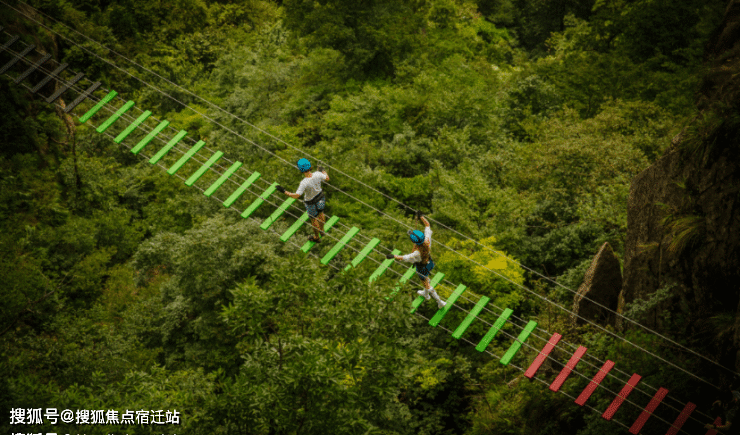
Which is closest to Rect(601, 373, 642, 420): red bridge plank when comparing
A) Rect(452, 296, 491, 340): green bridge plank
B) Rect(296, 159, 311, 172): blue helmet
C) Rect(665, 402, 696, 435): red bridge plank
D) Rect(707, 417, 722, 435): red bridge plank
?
Rect(665, 402, 696, 435): red bridge plank

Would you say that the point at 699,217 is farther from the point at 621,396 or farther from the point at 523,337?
the point at 523,337

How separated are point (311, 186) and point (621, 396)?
6369 mm

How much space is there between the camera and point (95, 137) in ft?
70.9

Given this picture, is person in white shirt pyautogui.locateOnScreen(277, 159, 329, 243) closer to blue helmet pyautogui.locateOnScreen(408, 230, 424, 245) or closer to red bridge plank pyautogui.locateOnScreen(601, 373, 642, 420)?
blue helmet pyautogui.locateOnScreen(408, 230, 424, 245)

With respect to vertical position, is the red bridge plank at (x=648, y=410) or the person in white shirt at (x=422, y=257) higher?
the person in white shirt at (x=422, y=257)

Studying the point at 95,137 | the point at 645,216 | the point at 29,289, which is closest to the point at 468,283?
the point at 645,216

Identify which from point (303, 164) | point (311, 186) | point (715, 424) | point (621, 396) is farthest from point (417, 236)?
point (715, 424)

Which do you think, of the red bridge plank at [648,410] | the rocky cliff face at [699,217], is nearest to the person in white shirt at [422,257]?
the red bridge plank at [648,410]

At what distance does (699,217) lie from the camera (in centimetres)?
848

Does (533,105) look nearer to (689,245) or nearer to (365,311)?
(689,245)

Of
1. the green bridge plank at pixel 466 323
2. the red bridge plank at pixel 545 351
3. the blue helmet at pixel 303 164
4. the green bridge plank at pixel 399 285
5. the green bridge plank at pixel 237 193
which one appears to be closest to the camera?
the red bridge plank at pixel 545 351

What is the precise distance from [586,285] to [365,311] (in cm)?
533

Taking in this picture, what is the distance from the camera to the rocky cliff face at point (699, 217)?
316 inches

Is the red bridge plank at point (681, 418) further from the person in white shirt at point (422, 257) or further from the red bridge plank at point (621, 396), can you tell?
the person in white shirt at point (422, 257)
